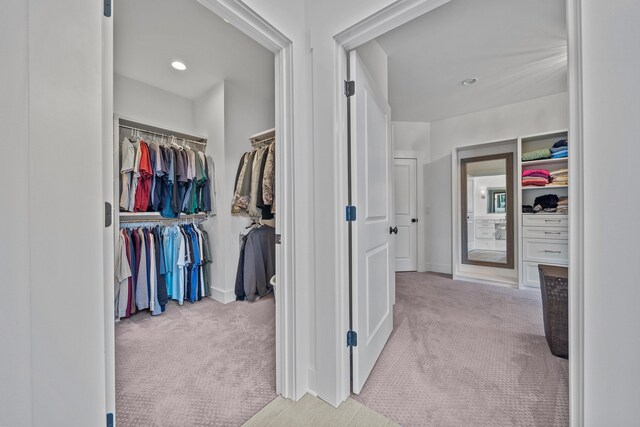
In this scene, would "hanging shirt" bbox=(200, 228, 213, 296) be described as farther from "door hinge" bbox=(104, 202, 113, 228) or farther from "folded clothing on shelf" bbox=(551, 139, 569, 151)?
"folded clothing on shelf" bbox=(551, 139, 569, 151)

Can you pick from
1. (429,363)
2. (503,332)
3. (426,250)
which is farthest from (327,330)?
(426,250)

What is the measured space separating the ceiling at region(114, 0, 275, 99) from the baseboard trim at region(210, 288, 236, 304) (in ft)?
7.66

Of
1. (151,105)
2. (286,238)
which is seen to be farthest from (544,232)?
(151,105)

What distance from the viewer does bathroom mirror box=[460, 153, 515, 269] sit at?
147 inches

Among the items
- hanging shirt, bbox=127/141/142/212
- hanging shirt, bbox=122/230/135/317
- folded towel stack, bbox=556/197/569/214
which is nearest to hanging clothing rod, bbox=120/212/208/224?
hanging shirt, bbox=127/141/142/212

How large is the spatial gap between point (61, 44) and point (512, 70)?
11.9 ft

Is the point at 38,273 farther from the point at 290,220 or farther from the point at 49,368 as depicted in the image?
the point at 290,220

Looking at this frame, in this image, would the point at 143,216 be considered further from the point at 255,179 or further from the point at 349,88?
the point at 349,88

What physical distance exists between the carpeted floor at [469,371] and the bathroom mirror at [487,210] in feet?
3.82

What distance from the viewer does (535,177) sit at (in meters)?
3.31

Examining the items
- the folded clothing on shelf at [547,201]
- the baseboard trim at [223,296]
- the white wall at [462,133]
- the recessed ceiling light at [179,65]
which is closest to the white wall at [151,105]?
the recessed ceiling light at [179,65]

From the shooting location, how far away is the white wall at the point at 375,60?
199 cm

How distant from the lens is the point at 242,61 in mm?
2521

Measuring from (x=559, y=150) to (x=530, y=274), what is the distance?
61.8 inches
